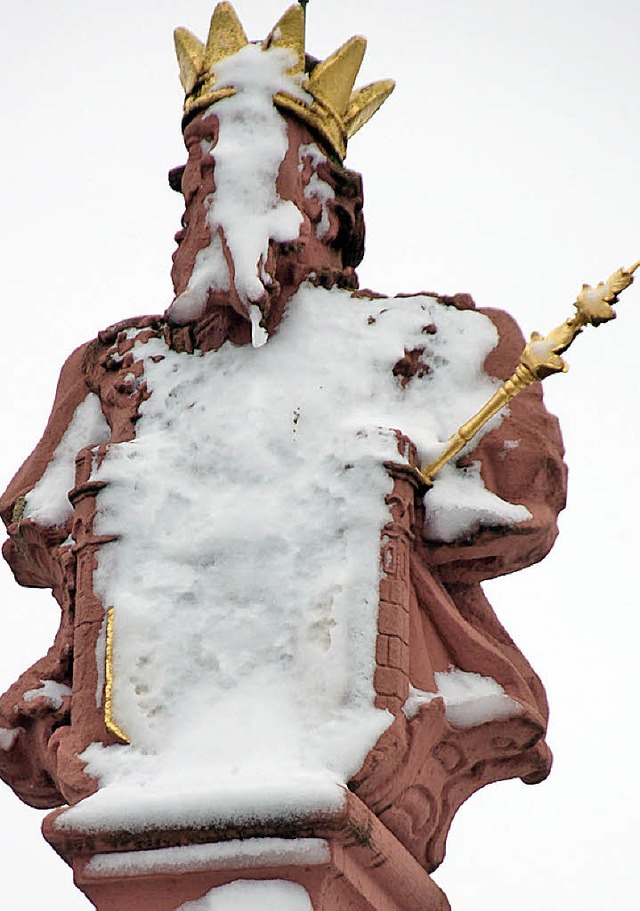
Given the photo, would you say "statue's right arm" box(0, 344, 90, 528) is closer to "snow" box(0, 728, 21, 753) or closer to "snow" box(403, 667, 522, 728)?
"snow" box(0, 728, 21, 753)

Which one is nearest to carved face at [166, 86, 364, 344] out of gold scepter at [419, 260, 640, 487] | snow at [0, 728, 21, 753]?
gold scepter at [419, 260, 640, 487]

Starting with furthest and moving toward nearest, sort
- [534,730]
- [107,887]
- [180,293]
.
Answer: [180,293], [534,730], [107,887]

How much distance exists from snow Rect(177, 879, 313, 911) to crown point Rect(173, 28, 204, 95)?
3.04 metres

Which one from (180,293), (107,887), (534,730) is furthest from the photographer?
(180,293)

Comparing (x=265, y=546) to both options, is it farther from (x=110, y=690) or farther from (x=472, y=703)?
(x=472, y=703)

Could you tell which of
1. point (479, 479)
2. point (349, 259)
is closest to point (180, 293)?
point (349, 259)

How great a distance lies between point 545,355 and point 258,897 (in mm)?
1998

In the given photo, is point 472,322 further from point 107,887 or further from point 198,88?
point 107,887

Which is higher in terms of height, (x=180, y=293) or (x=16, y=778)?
(x=180, y=293)

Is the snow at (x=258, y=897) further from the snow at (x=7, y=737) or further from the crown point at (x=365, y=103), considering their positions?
the crown point at (x=365, y=103)

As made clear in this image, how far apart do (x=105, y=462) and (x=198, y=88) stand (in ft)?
5.01

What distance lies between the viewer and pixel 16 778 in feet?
28.0

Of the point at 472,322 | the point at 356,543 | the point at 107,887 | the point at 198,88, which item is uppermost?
the point at 198,88

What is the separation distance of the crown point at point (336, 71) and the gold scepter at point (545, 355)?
1.34 m
